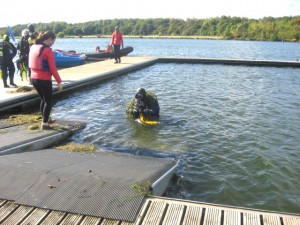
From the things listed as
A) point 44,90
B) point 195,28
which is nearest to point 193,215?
point 44,90

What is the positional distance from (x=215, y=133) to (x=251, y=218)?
409cm

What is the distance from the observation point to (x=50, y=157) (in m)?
4.97

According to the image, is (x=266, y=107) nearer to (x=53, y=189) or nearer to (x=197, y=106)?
(x=197, y=106)

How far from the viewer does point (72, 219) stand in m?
3.33

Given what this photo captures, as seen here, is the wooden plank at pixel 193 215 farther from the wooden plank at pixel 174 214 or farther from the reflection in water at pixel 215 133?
the reflection in water at pixel 215 133

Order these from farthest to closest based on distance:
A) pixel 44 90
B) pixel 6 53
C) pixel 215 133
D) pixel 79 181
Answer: pixel 6 53, pixel 215 133, pixel 44 90, pixel 79 181

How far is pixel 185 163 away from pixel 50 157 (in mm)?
2221

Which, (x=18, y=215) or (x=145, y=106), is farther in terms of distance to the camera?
(x=145, y=106)

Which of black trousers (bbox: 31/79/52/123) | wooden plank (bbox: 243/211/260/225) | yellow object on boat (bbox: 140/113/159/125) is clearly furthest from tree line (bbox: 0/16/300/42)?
wooden plank (bbox: 243/211/260/225)

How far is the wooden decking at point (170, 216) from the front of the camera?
328cm

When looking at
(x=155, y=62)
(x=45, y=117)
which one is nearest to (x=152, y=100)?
(x=45, y=117)

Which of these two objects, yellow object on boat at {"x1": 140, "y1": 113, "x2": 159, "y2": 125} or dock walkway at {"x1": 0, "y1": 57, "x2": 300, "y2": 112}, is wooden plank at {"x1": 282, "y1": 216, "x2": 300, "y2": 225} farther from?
dock walkway at {"x1": 0, "y1": 57, "x2": 300, "y2": 112}

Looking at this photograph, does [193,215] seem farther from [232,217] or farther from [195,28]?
[195,28]

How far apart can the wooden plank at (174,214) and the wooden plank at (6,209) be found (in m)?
1.58
